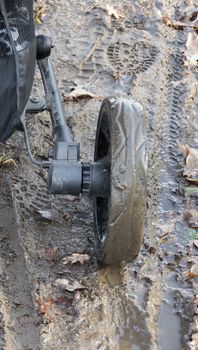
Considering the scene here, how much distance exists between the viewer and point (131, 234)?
126 inches

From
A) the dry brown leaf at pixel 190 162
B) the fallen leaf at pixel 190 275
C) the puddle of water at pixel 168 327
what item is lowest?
the puddle of water at pixel 168 327

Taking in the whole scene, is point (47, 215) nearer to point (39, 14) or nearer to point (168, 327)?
point (168, 327)

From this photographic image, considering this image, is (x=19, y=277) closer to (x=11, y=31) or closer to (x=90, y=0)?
(x=11, y=31)

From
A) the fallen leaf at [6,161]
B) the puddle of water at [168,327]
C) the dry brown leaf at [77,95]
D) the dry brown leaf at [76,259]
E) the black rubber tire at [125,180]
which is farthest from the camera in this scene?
the dry brown leaf at [77,95]

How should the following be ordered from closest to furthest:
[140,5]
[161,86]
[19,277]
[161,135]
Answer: [19,277]
[161,135]
[161,86]
[140,5]

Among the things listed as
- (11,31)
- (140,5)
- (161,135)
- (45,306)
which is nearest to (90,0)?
(140,5)

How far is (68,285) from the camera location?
346 centimetres

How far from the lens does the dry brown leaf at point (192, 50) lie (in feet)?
17.0

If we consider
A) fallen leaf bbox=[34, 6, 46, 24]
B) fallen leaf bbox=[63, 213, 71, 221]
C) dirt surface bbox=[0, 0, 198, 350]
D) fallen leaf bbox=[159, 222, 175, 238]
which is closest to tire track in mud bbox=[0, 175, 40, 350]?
dirt surface bbox=[0, 0, 198, 350]

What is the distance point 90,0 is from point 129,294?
9.92 feet

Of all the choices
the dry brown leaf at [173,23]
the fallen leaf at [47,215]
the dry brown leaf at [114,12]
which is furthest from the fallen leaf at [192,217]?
the dry brown leaf at [114,12]

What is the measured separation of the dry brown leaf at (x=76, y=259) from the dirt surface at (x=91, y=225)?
2 cm

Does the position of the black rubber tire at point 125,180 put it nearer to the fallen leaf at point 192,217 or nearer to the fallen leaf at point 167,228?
the fallen leaf at point 167,228

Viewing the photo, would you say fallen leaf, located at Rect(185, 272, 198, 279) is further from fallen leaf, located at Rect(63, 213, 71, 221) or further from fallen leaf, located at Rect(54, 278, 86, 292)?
fallen leaf, located at Rect(63, 213, 71, 221)
